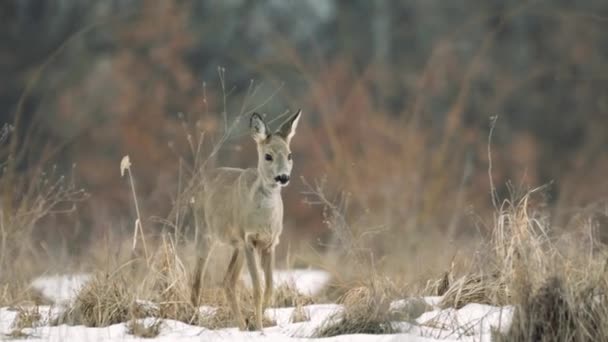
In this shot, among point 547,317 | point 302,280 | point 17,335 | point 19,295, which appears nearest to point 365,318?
point 547,317

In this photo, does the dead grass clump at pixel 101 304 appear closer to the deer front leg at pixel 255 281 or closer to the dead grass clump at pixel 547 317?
the deer front leg at pixel 255 281

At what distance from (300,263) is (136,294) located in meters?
4.74

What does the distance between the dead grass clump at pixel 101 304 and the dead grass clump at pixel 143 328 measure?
0.16 metres

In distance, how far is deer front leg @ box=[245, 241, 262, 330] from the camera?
7543mm

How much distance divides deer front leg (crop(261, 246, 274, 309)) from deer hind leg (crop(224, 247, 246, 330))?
0.20 m

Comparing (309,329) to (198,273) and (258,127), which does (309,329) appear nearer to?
(198,273)

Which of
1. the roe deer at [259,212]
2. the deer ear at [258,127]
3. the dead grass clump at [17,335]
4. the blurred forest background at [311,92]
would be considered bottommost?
the dead grass clump at [17,335]

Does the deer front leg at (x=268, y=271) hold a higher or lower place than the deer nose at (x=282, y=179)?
lower

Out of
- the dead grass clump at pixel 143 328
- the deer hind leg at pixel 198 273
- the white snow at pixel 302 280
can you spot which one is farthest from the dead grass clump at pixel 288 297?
the dead grass clump at pixel 143 328

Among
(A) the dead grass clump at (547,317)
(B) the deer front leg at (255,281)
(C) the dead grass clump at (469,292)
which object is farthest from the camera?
(B) the deer front leg at (255,281)

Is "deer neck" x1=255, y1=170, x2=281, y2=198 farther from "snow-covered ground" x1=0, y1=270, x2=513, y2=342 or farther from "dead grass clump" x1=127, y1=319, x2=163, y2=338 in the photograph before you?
"dead grass clump" x1=127, y1=319, x2=163, y2=338

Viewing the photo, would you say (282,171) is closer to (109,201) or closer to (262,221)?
(262,221)

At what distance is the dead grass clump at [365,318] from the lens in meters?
6.99

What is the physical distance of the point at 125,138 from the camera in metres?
20.4
